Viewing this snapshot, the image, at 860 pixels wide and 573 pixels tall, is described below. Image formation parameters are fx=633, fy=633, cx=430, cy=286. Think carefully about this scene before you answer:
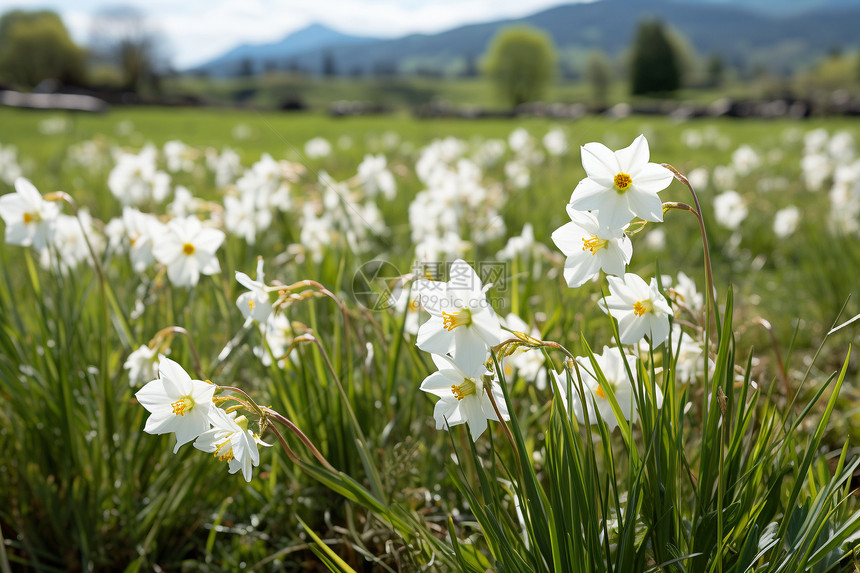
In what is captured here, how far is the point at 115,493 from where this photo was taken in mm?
2037

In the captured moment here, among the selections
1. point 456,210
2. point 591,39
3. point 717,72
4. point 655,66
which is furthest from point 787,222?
point 717,72

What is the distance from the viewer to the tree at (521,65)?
6.21 m

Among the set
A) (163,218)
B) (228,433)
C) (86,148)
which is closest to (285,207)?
(163,218)

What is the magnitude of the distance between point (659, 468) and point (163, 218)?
6.41 feet

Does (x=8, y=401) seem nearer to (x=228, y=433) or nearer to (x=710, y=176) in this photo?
(x=228, y=433)

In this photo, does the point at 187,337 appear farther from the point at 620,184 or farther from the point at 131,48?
the point at 131,48

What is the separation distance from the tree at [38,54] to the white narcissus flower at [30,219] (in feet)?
211

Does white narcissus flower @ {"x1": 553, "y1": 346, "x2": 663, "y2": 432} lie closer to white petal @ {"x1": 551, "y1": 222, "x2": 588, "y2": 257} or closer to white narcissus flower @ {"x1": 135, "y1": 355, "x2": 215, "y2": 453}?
white petal @ {"x1": 551, "y1": 222, "x2": 588, "y2": 257}

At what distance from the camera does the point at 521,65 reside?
7.19 meters

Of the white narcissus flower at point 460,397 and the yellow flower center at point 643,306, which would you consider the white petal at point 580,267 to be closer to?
the yellow flower center at point 643,306

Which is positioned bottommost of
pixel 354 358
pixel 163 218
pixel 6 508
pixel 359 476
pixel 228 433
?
pixel 6 508

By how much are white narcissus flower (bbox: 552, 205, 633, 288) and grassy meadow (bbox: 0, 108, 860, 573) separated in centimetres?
10

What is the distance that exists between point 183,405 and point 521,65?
671 cm

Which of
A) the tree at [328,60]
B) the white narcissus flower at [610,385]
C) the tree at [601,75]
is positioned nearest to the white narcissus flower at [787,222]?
the tree at [601,75]
